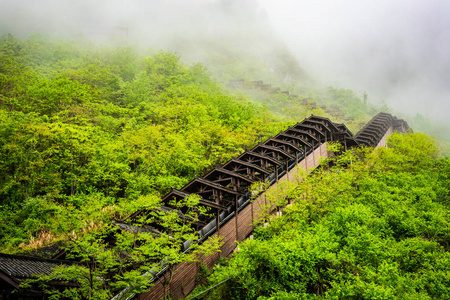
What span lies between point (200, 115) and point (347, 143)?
18.8 m

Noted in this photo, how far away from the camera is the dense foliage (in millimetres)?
18234

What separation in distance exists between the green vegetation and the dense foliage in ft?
22.0

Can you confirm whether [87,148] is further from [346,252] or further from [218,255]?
[346,252]

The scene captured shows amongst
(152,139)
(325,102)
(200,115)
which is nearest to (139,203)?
(152,139)

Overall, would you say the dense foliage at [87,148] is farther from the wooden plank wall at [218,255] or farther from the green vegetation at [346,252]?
the green vegetation at [346,252]

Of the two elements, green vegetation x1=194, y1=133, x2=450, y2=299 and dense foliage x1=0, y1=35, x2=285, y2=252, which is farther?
dense foliage x1=0, y1=35, x2=285, y2=252

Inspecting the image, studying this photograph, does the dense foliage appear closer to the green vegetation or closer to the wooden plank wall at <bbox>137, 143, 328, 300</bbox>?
the wooden plank wall at <bbox>137, 143, 328, 300</bbox>

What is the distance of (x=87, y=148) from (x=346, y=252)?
18831mm

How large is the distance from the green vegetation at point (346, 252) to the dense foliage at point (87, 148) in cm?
672

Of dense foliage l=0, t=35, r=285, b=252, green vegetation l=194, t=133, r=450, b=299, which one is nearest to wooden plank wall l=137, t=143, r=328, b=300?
green vegetation l=194, t=133, r=450, b=299

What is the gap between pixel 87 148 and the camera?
21250 mm

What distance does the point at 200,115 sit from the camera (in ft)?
102

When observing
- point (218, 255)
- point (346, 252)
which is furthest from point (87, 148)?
point (346, 252)

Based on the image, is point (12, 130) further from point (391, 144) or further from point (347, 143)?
point (391, 144)
